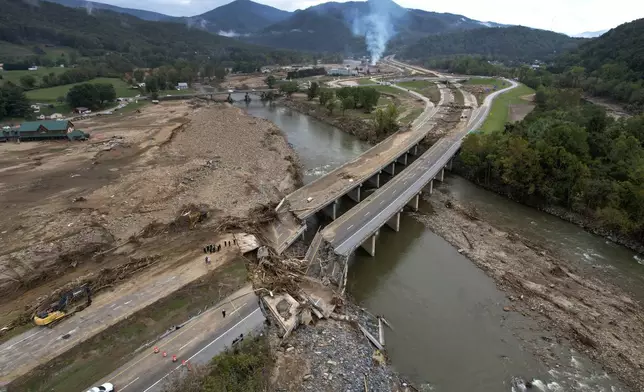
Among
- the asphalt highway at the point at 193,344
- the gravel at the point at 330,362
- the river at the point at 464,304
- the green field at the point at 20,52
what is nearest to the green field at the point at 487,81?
the river at the point at 464,304

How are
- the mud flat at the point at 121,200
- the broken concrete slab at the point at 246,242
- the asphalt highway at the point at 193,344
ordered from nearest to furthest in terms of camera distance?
1. the asphalt highway at the point at 193,344
2. the mud flat at the point at 121,200
3. the broken concrete slab at the point at 246,242

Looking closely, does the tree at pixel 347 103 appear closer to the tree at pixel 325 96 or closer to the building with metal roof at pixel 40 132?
the tree at pixel 325 96

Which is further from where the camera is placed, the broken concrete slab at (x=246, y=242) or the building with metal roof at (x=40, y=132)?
the building with metal roof at (x=40, y=132)

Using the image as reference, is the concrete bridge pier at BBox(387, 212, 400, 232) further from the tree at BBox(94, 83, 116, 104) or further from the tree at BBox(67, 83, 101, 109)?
the tree at BBox(94, 83, 116, 104)

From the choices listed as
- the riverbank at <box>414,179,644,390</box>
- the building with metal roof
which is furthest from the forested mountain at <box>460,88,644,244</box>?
the building with metal roof

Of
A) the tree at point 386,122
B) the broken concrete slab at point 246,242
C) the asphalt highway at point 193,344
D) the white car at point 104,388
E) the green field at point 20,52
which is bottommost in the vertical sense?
the asphalt highway at point 193,344

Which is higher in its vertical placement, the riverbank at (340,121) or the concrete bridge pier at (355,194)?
the riverbank at (340,121)

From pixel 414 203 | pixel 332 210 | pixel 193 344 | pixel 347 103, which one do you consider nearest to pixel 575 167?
pixel 414 203

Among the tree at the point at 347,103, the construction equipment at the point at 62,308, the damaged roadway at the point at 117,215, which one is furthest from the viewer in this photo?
the tree at the point at 347,103
